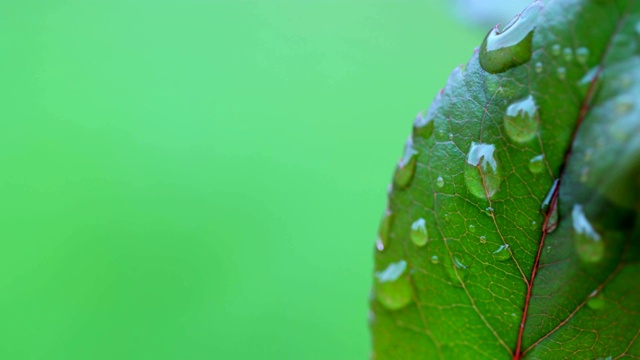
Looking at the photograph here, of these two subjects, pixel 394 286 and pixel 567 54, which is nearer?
pixel 567 54

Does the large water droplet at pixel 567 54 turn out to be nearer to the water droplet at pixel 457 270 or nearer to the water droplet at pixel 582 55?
the water droplet at pixel 582 55

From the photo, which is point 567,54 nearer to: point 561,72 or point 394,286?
point 561,72

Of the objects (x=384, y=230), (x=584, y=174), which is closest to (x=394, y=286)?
(x=384, y=230)

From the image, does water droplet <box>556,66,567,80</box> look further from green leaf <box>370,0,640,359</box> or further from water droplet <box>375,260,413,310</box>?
water droplet <box>375,260,413,310</box>

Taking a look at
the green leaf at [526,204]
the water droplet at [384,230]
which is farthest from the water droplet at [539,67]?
the water droplet at [384,230]

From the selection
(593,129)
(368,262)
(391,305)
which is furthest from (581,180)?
(368,262)

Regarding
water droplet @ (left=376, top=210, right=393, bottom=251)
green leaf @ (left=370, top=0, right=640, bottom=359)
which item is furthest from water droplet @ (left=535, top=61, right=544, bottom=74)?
water droplet @ (left=376, top=210, right=393, bottom=251)
